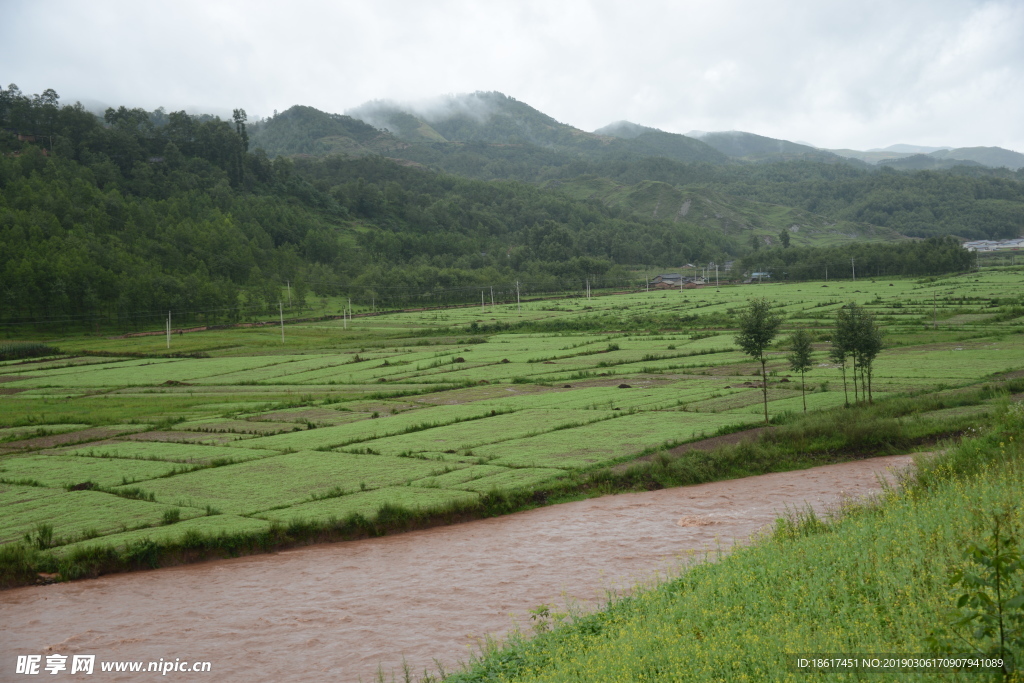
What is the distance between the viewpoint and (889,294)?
8769cm

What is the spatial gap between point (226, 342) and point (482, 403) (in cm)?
5184

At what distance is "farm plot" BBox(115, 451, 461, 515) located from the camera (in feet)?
73.9

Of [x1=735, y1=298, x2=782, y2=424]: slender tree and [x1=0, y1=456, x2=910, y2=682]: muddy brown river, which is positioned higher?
[x1=735, y1=298, x2=782, y2=424]: slender tree

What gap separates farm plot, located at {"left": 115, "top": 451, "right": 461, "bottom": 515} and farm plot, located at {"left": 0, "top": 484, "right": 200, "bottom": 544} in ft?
3.68

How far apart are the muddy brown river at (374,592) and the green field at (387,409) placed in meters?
1.84

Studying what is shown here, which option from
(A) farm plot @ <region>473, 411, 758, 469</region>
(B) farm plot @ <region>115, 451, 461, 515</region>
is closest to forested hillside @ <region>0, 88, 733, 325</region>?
(B) farm plot @ <region>115, 451, 461, 515</region>

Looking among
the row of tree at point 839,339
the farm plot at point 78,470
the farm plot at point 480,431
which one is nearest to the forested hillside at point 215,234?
the farm plot at point 78,470

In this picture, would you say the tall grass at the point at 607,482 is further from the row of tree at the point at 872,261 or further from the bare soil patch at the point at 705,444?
the row of tree at the point at 872,261

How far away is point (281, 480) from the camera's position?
24703mm

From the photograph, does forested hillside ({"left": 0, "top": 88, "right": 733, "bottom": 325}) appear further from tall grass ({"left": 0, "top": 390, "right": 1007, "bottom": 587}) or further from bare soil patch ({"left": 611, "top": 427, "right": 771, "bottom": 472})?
bare soil patch ({"left": 611, "top": 427, "right": 771, "bottom": 472})

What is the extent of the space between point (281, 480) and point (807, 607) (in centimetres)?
1888

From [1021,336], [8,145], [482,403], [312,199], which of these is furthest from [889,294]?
[8,145]

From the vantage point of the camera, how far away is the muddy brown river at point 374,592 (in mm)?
13891

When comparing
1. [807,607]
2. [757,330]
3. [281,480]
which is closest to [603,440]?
[757,330]
